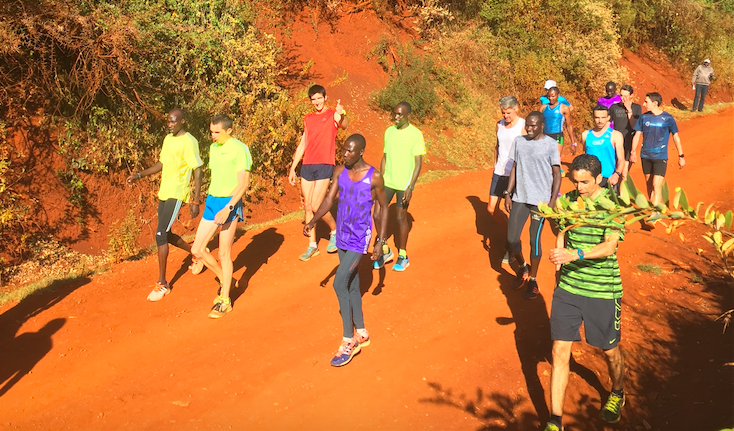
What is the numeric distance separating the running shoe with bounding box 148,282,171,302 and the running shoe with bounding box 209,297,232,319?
2.77 feet

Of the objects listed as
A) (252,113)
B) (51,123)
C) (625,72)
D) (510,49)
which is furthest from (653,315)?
(625,72)

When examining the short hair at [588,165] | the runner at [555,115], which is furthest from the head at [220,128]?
the runner at [555,115]

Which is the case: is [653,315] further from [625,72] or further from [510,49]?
[625,72]

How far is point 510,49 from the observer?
18.8 metres

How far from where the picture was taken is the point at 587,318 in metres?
4.85

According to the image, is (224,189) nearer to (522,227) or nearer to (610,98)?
(522,227)

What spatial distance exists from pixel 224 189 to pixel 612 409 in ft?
14.9

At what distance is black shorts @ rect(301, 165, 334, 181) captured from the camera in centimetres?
806

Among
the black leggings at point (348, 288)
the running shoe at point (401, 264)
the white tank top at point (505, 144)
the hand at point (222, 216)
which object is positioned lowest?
the running shoe at point (401, 264)

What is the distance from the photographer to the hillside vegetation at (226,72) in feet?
30.5

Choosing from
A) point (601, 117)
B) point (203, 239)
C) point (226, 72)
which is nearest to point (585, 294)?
point (601, 117)

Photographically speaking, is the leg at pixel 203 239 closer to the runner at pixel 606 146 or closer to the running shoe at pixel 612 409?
the running shoe at pixel 612 409

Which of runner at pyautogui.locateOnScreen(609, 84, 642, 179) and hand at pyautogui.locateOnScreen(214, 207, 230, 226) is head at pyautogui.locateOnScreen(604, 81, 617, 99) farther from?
hand at pyautogui.locateOnScreen(214, 207, 230, 226)

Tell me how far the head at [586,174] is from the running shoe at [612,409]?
188 centimetres
